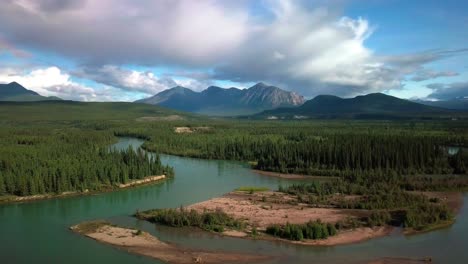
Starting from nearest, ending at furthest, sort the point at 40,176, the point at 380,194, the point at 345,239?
1. the point at 345,239
2. the point at 380,194
3. the point at 40,176

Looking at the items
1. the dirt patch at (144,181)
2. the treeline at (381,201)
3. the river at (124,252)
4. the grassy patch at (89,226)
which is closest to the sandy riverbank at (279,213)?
the river at (124,252)

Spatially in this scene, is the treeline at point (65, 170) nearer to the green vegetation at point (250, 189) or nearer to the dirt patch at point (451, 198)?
the green vegetation at point (250, 189)

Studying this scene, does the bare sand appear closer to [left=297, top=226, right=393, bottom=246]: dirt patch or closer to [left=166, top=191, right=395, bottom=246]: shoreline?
[left=166, top=191, right=395, bottom=246]: shoreline

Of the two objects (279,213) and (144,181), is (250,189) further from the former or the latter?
(144,181)

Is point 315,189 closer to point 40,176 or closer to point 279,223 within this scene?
point 279,223

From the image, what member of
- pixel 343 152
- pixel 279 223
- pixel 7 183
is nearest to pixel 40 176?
pixel 7 183

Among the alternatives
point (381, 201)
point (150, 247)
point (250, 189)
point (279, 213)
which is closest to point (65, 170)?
point (250, 189)
